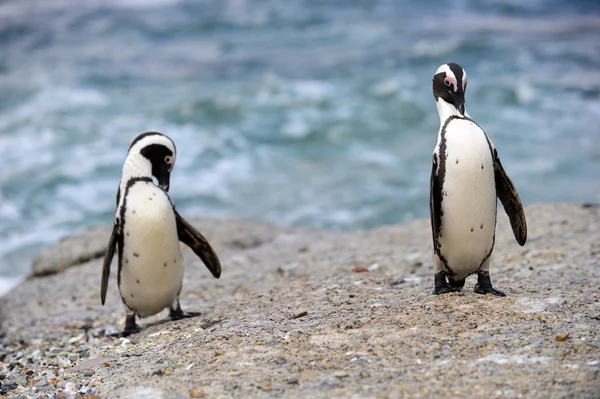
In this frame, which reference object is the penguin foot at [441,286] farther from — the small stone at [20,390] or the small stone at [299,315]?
the small stone at [20,390]

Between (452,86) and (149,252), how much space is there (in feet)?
6.69

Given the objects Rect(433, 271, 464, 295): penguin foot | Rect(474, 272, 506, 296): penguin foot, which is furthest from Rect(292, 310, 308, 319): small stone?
Rect(474, 272, 506, 296): penguin foot

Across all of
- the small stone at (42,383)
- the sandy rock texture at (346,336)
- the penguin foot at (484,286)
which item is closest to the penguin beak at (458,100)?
the penguin foot at (484,286)

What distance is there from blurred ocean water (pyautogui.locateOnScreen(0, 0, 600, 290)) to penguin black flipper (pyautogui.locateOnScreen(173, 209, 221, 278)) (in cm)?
523

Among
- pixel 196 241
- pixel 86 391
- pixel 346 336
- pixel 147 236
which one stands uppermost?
pixel 147 236

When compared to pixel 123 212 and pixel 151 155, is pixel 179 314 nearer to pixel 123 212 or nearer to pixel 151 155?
pixel 123 212

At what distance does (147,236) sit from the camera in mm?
5223

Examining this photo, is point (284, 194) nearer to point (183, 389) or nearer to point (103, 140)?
point (103, 140)

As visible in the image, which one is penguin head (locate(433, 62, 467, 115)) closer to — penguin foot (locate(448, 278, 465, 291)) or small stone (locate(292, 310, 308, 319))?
penguin foot (locate(448, 278, 465, 291))

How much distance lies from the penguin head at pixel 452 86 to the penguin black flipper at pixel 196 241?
6.01ft

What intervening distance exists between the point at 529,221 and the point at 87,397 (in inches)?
193

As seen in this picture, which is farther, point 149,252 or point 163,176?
point 163,176

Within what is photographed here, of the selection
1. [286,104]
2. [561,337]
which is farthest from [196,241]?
[286,104]

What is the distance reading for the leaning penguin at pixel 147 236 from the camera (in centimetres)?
523
